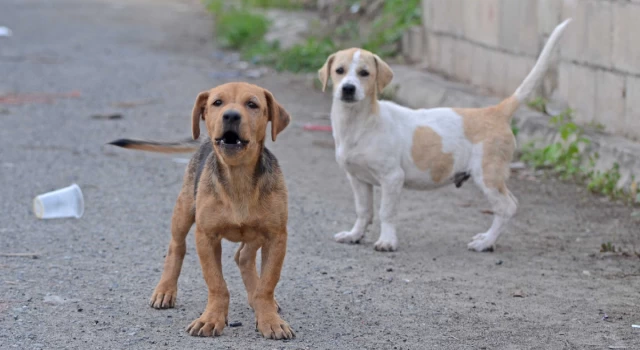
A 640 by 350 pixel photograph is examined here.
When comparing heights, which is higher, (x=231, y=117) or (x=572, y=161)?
(x=231, y=117)

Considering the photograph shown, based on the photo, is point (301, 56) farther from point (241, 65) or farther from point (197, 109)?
point (197, 109)

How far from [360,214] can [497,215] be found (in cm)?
93

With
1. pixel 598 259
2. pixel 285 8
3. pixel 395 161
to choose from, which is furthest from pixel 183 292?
pixel 285 8

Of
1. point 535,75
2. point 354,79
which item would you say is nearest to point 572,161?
point 535,75

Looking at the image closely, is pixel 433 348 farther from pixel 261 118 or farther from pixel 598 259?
pixel 598 259

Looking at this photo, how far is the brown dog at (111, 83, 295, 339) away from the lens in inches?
166

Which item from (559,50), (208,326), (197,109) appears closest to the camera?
(208,326)

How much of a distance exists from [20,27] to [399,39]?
31.2 ft

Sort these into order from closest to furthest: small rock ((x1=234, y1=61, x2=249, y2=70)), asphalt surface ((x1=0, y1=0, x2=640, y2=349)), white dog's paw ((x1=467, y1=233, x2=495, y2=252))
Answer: asphalt surface ((x1=0, y1=0, x2=640, y2=349)) → white dog's paw ((x1=467, y1=233, x2=495, y2=252)) → small rock ((x1=234, y1=61, x2=249, y2=70))

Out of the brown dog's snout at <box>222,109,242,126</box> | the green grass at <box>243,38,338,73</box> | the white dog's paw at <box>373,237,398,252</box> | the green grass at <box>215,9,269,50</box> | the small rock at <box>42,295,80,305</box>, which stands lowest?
the green grass at <box>215,9,269,50</box>

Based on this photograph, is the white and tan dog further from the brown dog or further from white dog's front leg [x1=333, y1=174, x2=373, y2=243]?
the brown dog

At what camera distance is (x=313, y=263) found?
18.5 ft

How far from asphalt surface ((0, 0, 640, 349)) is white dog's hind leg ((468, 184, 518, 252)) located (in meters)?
0.13

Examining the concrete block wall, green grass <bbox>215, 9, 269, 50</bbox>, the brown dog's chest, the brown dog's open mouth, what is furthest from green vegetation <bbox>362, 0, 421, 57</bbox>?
the brown dog's open mouth
